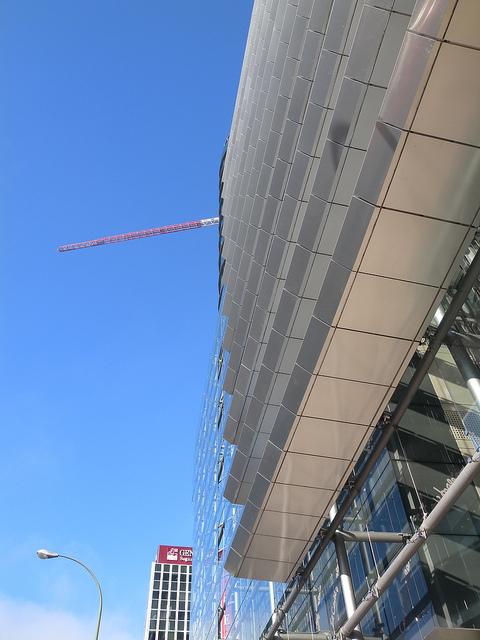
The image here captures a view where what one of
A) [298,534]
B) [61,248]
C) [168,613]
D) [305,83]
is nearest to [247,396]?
[298,534]

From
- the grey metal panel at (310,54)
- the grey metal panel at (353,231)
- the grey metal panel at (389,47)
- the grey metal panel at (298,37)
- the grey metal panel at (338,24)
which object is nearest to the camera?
the grey metal panel at (353,231)

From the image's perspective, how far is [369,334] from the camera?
32.5 ft

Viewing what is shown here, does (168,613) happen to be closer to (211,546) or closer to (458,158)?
(211,546)

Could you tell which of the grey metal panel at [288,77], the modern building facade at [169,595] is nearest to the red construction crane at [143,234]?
the modern building facade at [169,595]

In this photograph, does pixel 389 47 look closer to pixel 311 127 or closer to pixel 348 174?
pixel 348 174

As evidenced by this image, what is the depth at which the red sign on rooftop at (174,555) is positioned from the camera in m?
161

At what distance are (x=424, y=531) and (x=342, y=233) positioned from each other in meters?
5.93

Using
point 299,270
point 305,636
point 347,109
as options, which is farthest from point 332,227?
point 305,636

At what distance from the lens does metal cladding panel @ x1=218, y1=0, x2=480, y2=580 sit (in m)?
7.33

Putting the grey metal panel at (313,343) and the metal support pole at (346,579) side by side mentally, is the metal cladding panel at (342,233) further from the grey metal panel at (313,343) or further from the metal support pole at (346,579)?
the metal support pole at (346,579)

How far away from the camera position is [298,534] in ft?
47.8

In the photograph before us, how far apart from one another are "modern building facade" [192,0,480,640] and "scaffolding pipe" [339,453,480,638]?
0.12 feet

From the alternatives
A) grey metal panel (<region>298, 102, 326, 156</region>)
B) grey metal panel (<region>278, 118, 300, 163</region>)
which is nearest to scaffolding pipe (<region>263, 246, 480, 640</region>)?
grey metal panel (<region>298, 102, 326, 156</region>)

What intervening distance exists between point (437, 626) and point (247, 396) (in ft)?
38.2
